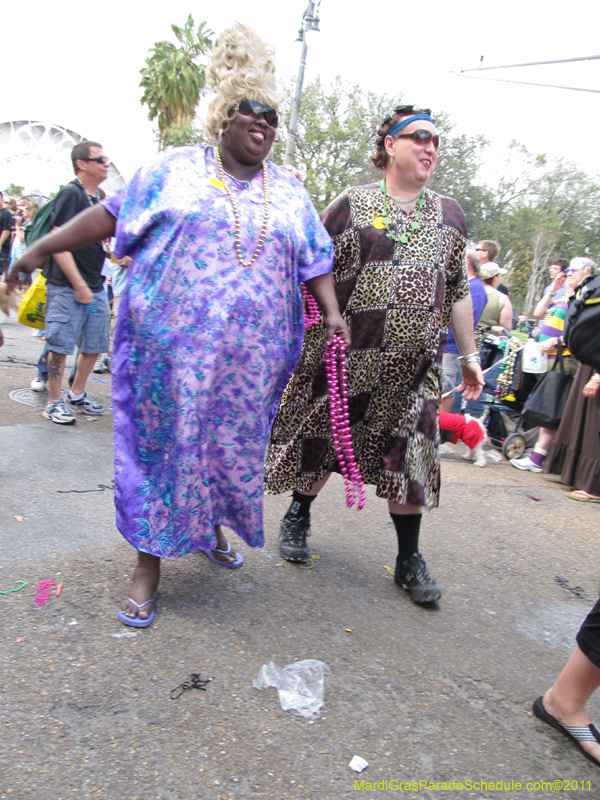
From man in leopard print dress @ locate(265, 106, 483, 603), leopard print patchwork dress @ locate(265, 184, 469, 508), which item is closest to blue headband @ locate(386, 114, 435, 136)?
man in leopard print dress @ locate(265, 106, 483, 603)

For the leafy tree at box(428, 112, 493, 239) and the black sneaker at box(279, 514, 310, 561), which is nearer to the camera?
the black sneaker at box(279, 514, 310, 561)

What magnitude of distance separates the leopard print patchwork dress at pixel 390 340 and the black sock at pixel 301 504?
179 mm

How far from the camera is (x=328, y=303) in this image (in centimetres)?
261

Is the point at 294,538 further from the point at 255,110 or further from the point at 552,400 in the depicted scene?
the point at 552,400

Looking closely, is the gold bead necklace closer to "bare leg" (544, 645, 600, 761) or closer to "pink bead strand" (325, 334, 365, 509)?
"pink bead strand" (325, 334, 365, 509)

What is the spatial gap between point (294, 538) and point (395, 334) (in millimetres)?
1105

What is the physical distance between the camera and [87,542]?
301cm

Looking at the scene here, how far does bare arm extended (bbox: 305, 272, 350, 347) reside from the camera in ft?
8.50

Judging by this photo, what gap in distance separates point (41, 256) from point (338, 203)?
1289mm

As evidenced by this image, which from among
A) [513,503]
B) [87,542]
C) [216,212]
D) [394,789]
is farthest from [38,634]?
[513,503]

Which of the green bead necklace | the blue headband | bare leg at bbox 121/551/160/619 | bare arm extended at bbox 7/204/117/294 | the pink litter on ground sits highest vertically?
the blue headband

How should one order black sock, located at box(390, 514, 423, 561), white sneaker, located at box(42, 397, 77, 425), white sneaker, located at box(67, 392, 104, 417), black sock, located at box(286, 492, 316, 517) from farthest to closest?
1. white sneaker, located at box(67, 392, 104, 417)
2. white sneaker, located at box(42, 397, 77, 425)
3. black sock, located at box(286, 492, 316, 517)
4. black sock, located at box(390, 514, 423, 561)

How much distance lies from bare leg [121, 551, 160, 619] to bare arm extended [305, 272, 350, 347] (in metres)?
1.11

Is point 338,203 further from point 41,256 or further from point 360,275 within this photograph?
point 41,256
